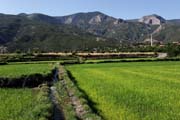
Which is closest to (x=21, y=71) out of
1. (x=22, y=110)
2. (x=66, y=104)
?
(x=66, y=104)

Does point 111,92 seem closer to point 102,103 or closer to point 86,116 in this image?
point 102,103

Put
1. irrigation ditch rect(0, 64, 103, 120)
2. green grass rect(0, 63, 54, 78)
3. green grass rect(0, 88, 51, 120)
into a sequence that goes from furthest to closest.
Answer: green grass rect(0, 63, 54, 78) < irrigation ditch rect(0, 64, 103, 120) < green grass rect(0, 88, 51, 120)

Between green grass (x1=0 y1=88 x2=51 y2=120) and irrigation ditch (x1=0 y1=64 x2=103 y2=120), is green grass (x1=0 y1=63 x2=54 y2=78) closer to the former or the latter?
irrigation ditch (x1=0 y1=64 x2=103 y2=120)

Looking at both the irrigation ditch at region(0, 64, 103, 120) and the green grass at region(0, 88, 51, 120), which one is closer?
the green grass at region(0, 88, 51, 120)

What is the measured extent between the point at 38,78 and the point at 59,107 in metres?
20.5

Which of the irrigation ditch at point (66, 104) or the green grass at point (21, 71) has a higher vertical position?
the irrigation ditch at point (66, 104)

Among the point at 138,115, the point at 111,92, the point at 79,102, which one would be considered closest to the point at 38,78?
the point at 111,92

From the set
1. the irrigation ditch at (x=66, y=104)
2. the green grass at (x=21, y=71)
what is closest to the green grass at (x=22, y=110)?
the irrigation ditch at (x=66, y=104)

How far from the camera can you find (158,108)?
1945cm

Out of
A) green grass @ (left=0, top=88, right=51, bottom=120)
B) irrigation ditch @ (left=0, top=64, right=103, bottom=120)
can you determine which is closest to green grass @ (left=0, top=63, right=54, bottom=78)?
irrigation ditch @ (left=0, top=64, right=103, bottom=120)

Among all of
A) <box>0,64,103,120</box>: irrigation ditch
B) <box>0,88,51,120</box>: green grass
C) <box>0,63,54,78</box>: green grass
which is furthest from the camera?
<box>0,63,54,78</box>: green grass

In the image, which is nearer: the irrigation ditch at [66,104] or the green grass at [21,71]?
the irrigation ditch at [66,104]

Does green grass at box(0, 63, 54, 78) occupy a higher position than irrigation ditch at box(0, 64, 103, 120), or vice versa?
irrigation ditch at box(0, 64, 103, 120)

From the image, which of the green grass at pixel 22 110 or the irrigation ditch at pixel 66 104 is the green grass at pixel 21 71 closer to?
the irrigation ditch at pixel 66 104
